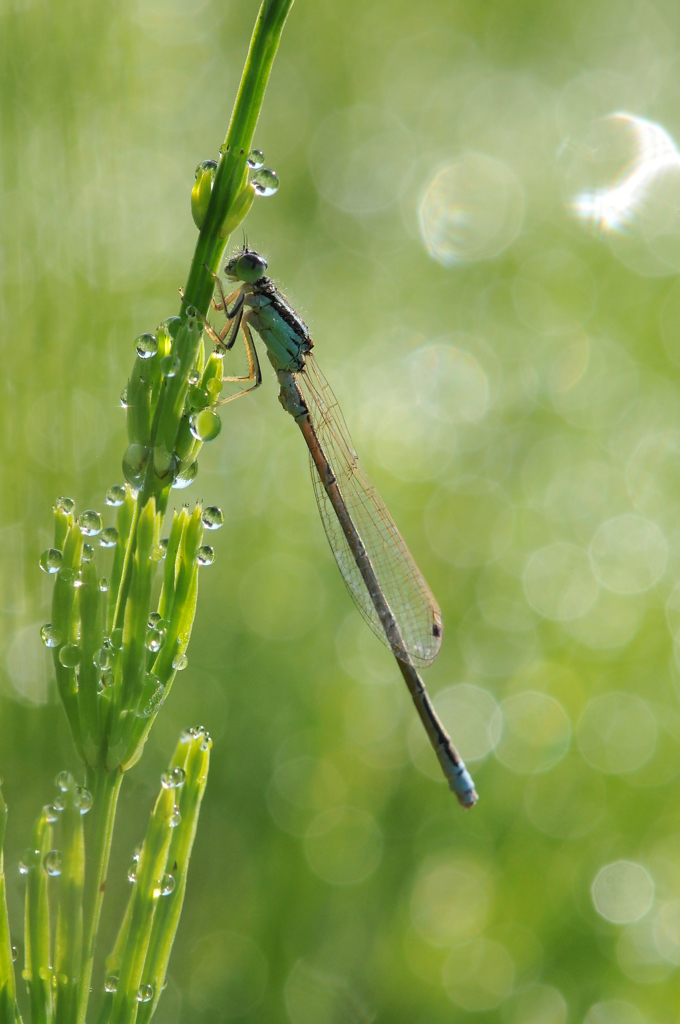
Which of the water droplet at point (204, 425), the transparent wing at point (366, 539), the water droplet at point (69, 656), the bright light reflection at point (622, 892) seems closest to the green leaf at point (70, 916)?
the water droplet at point (69, 656)

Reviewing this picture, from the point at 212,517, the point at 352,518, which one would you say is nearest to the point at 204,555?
the point at 212,517

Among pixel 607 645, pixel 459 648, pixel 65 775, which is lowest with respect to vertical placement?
pixel 65 775

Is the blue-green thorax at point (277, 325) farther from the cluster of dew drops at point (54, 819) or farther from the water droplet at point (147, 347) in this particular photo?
the cluster of dew drops at point (54, 819)

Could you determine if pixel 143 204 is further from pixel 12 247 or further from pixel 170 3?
pixel 12 247

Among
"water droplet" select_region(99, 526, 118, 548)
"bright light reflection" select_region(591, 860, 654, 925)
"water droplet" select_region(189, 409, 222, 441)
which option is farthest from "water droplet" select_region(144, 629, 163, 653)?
"bright light reflection" select_region(591, 860, 654, 925)

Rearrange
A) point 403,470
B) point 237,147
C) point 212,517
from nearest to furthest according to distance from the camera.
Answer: point 237,147 → point 212,517 → point 403,470

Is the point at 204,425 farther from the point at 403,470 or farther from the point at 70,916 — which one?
the point at 403,470

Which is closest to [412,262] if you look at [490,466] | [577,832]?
[490,466]
